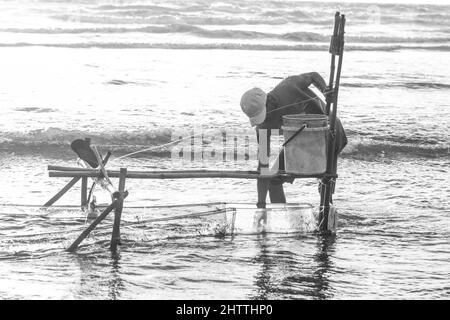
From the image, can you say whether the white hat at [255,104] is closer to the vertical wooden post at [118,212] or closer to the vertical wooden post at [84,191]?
the vertical wooden post at [118,212]

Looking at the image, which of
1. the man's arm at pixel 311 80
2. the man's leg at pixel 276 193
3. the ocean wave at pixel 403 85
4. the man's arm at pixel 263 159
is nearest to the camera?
the man's arm at pixel 263 159

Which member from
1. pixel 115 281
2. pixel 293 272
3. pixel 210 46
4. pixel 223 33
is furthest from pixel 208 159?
pixel 223 33

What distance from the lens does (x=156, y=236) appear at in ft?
22.7

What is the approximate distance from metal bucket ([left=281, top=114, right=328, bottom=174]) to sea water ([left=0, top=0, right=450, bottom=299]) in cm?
67

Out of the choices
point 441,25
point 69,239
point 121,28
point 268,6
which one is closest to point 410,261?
point 69,239

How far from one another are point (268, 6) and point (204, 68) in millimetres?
21719

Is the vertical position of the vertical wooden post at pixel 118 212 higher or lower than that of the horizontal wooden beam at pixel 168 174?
lower

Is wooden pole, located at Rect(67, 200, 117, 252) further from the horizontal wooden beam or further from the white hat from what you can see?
the white hat

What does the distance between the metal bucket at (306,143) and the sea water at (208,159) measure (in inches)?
26.4

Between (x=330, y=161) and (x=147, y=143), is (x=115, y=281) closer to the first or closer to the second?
(x=330, y=161)

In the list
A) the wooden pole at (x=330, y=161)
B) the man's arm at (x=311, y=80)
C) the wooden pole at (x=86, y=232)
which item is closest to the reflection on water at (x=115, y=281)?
the wooden pole at (x=86, y=232)

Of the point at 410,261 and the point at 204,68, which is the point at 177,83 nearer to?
the point at 204,68

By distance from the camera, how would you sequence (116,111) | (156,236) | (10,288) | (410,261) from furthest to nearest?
(116,111) → (156,236) → (410,261) → (10,288)

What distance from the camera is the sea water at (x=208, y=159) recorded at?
19.7ft
